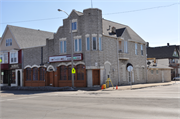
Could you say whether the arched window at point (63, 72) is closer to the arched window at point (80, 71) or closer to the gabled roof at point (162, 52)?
the arched window at point (80, 71)

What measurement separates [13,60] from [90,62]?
16.7 meters

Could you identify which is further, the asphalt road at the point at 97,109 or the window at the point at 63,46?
the window at the point at 63,46

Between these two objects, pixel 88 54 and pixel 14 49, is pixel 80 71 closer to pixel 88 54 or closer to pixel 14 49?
pixel 88 54

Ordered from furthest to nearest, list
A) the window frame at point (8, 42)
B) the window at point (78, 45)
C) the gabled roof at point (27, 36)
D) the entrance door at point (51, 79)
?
the window frame at point (8, 42) < the gabled roof at point (27, 36) < the entrance door at point (51, 79) < the window at point (78, 45)

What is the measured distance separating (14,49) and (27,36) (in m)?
4.01

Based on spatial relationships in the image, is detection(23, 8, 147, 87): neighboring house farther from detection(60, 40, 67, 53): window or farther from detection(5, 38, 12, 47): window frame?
detection(5, 38, 12, 47): window frame

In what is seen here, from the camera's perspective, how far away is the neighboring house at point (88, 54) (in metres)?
27.6

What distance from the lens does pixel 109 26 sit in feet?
106

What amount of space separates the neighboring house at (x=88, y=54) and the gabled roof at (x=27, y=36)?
8.12ft

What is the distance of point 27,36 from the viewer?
38844 mm

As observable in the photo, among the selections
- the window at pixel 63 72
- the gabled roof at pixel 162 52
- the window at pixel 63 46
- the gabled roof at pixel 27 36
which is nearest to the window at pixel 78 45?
the window at pixel 63 46

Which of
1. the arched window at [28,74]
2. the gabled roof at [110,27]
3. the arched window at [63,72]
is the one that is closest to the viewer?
the arched window at [63,72]

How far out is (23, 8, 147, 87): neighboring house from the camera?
27.6 meters

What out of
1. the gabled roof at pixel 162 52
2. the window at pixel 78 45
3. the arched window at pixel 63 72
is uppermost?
the gabled roof at pixel 162 52
